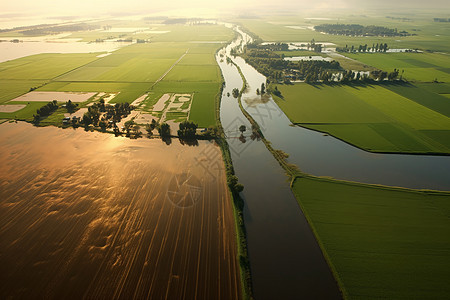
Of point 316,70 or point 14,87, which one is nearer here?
point 14,87

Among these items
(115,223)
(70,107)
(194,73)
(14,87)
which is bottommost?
(115,223)

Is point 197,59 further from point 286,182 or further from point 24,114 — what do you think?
point 286,182

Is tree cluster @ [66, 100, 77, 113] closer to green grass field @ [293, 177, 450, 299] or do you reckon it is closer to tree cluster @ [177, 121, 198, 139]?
tree cluster @ [177, 121, 198, 139]

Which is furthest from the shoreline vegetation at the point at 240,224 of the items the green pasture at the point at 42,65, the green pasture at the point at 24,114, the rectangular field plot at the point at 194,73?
the green pasture at the point at 42,65

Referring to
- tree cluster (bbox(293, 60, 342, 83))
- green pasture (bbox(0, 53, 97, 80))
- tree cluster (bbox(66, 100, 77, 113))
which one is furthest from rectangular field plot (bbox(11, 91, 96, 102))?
tree cluster (bbox(293, 60, 342, 83))

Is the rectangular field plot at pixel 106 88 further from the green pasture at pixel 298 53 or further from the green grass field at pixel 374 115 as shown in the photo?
the green pasture at pixel 298 53

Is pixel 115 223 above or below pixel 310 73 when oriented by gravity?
below

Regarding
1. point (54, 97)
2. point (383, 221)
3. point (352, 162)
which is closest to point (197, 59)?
point (54, 97)
